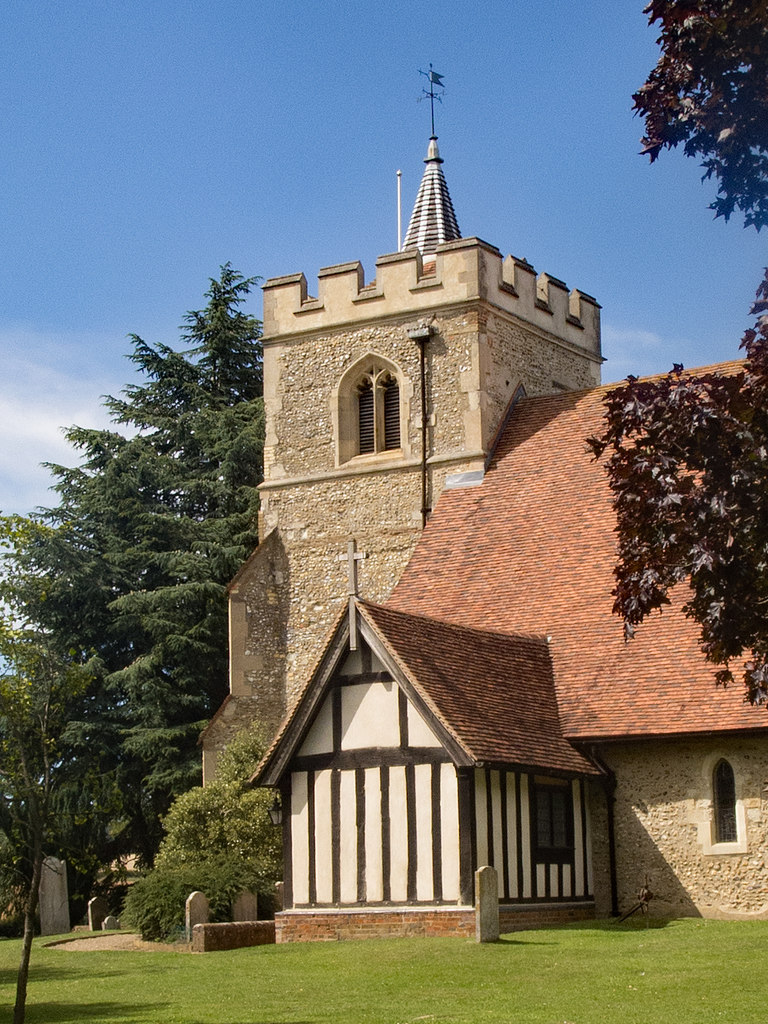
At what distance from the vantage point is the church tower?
27016mm

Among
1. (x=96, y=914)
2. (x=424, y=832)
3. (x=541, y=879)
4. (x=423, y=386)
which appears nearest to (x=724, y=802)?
(x=541, y=879)

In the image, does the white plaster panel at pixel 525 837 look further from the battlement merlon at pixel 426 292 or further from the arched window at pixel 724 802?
the battlement merlon at pixel 426 292

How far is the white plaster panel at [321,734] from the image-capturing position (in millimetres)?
19828

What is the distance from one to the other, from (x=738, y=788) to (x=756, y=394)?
9.53 m

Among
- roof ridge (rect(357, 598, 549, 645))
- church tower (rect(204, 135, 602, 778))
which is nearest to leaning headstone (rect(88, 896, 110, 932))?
church tower (rect(204, 135, 602, 778))

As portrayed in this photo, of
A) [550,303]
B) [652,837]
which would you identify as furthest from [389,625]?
[550,303]

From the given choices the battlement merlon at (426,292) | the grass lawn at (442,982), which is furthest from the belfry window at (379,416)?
the grass lawn at (442,982)

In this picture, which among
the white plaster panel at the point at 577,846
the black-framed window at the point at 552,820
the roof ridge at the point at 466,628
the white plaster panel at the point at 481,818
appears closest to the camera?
the white plaster panel at the point at 481,818

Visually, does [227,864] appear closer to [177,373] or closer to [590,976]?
[590,976]

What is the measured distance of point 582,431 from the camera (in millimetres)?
25891

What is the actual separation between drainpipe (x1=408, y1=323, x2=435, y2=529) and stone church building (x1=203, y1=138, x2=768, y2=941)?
48 mm

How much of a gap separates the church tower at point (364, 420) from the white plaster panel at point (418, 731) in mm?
7442

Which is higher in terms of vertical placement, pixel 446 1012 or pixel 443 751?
A: pixel 443 751

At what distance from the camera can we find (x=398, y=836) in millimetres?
19094
